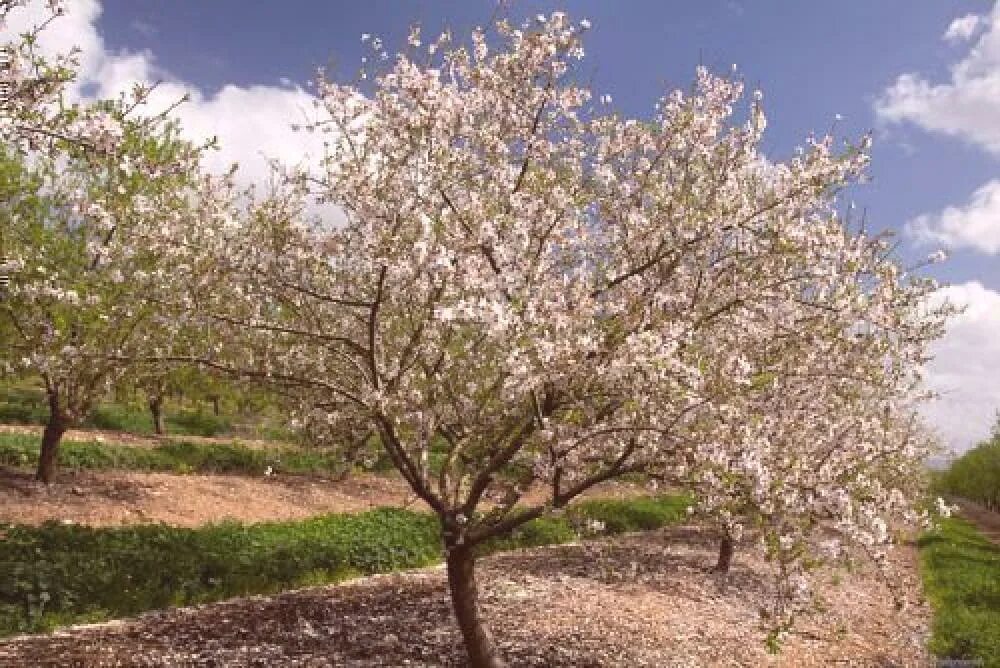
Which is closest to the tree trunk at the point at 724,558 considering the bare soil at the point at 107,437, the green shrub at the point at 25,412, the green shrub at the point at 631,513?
the green shrub at the point at 631,513

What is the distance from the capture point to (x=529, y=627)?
14922mm

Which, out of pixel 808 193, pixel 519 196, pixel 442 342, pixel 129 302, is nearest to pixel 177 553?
pixel 129 302

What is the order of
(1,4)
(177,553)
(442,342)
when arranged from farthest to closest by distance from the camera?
(177,553), (442,342), (1,4)

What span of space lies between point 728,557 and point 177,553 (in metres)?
13.3

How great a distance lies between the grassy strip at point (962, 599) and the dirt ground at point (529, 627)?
76 cm

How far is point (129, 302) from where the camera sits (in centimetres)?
1027

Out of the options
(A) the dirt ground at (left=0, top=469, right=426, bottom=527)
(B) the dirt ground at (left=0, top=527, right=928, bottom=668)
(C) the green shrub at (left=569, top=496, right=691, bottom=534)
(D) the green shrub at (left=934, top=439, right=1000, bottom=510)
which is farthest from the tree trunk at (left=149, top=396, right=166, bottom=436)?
(D) the green shrub at (left=934, top=439, right=1000, bottom=510)

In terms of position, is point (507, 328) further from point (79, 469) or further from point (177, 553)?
point (79, 469)

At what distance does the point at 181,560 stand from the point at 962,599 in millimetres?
21853

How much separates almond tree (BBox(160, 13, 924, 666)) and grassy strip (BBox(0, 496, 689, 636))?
256 cm

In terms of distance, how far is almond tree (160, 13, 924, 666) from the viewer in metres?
9.06

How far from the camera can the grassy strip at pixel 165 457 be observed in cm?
2511

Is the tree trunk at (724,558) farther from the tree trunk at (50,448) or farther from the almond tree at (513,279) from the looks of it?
the tree trunk at (50,448)

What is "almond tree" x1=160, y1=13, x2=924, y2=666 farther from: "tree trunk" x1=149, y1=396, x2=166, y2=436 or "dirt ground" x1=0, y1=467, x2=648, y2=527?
"tree trunk" x1=149, y1=396, x2=166, y2=436
